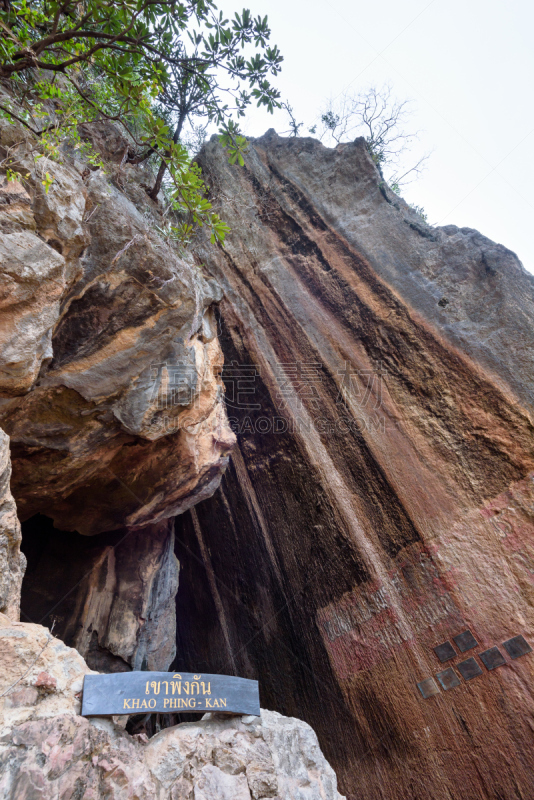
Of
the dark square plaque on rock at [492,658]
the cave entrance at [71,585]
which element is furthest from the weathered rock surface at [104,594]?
the dark square plaque on rock at [492,658]

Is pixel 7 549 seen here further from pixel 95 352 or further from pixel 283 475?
pixel 283 475

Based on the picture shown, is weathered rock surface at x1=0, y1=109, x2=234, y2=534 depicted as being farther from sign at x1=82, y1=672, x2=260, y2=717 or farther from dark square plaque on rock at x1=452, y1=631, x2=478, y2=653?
dark square plaque on rock at x1=452, y1=631, x2=478, y2=653

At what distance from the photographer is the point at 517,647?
515cm

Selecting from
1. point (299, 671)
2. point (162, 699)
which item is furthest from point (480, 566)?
point (162, 699)

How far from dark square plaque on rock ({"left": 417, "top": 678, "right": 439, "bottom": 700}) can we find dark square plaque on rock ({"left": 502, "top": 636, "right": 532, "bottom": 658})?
3.53 ft

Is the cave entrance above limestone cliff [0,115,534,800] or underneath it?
underneath

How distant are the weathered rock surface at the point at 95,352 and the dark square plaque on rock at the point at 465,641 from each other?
4583 millimetres

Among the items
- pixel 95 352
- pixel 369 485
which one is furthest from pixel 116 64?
pixel 369 485

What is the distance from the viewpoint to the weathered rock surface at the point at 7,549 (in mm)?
3332

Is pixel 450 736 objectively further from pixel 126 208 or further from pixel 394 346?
pixel 126 208

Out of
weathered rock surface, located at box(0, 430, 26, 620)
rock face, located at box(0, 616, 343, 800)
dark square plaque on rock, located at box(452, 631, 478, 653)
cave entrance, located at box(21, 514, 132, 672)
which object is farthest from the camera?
cave entrance, located at box(21, 514, 132, 672)

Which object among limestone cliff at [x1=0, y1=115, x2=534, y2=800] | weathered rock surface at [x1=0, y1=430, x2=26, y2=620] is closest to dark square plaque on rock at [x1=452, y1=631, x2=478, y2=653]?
limestone cliff at [x1=0, y1=115, x2=534, y2=800]

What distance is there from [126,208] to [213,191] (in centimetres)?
646

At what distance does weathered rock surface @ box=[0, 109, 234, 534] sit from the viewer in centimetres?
369
